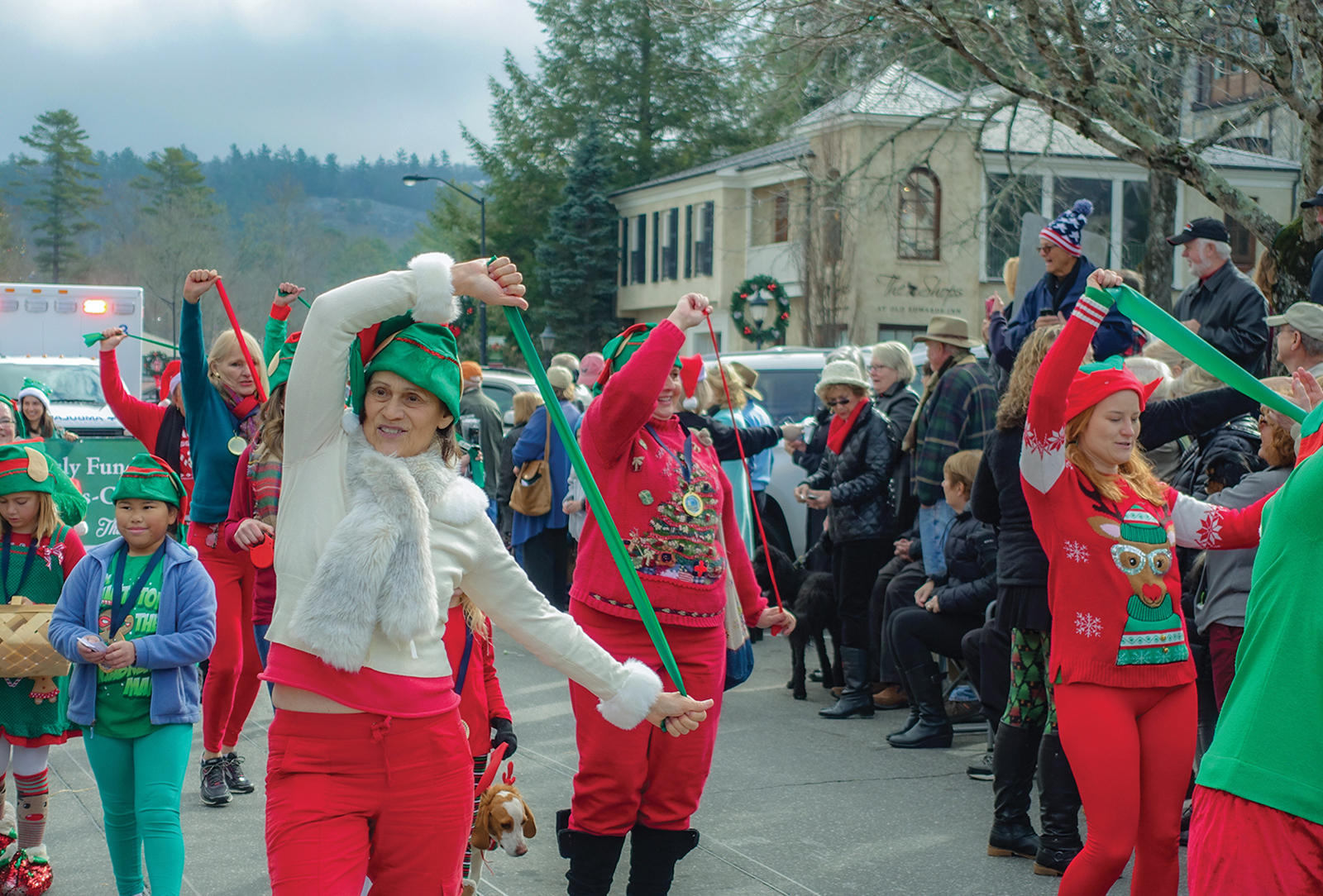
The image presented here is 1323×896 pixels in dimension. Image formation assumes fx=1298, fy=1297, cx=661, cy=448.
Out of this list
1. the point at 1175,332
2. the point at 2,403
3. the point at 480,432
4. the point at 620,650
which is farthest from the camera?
the point at 480,432

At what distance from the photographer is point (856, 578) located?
27.1 feet

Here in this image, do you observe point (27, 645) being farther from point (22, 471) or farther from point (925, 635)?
point (925, 635)

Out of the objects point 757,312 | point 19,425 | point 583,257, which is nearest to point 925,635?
point 19,425

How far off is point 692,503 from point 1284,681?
221cm

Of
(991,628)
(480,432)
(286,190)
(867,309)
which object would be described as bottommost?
(991,628)

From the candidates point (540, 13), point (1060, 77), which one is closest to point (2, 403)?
point (1060, 77)

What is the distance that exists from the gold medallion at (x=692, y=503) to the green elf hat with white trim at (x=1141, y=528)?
1401 millimetres

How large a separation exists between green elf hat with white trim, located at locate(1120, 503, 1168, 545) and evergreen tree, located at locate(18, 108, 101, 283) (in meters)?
88.1

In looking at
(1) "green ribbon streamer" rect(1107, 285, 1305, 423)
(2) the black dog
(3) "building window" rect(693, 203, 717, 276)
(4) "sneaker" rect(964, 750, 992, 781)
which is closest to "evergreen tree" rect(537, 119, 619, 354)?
(3) "building window" rect(693, 203, 717, 276)

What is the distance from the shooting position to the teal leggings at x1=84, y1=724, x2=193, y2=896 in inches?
170

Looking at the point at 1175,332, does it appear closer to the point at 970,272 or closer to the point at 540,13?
the point at 970,272

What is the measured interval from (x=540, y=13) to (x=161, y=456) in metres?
50.7

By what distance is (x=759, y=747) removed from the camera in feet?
23.6

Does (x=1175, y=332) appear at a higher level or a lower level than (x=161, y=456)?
higher
